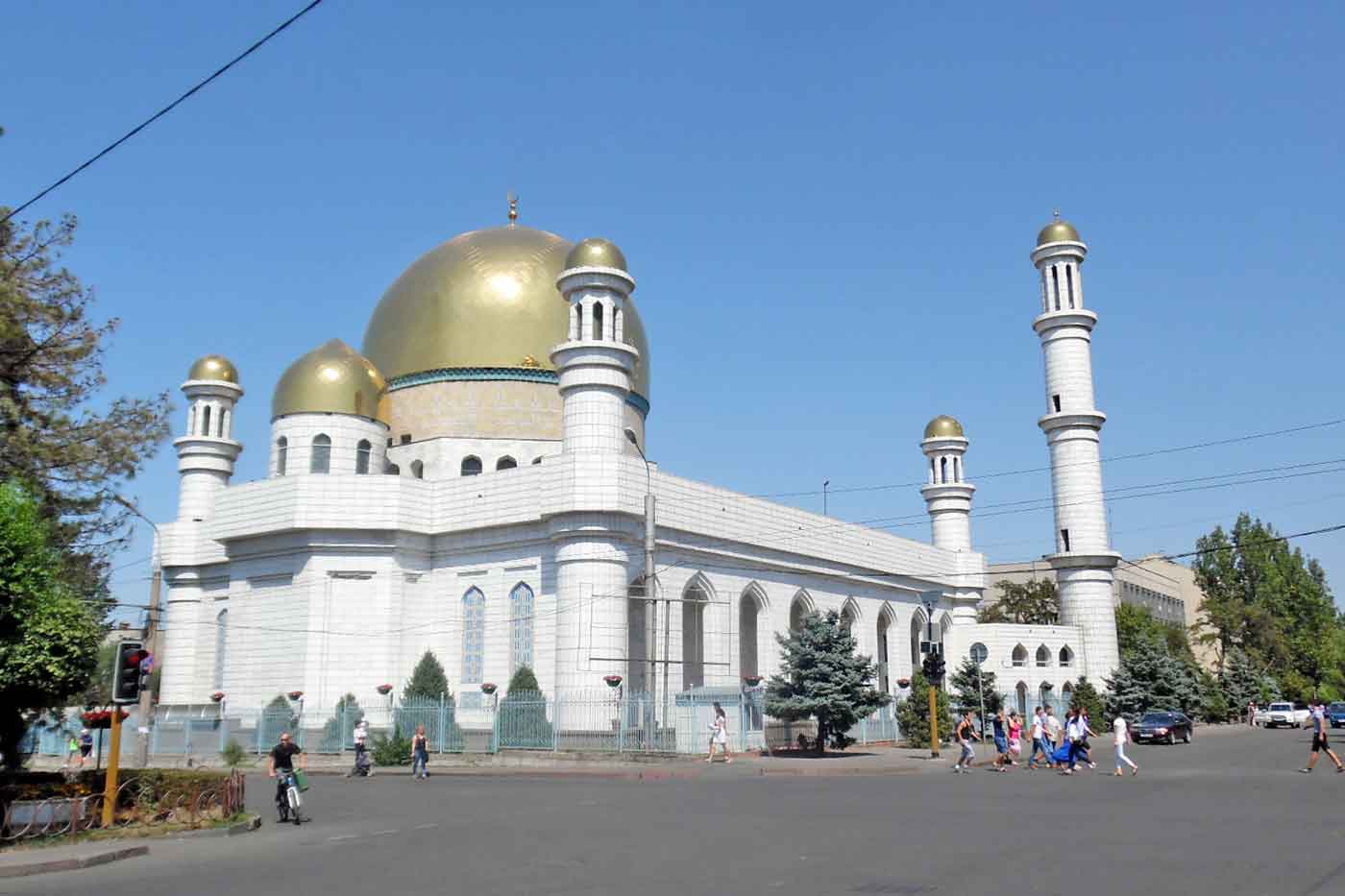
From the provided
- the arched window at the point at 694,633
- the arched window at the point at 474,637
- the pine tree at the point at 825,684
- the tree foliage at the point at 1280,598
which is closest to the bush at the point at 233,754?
the arched window at the point at 474,637

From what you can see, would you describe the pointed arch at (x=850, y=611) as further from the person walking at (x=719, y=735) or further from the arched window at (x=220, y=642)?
the arched window at (x=220, y=642)

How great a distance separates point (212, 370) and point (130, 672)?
95.2 ft

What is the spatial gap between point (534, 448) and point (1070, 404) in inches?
917

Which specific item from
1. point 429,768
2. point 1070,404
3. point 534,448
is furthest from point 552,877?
point 1070,404

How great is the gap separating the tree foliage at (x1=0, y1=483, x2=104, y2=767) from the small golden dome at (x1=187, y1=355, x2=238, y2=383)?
89.8ft

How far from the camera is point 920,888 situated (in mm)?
9539

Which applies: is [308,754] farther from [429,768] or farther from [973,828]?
[973,828]

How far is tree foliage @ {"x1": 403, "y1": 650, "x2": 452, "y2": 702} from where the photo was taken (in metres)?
33.7

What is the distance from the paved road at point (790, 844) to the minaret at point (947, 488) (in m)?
31.6

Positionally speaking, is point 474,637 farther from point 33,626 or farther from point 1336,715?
point 1336,715

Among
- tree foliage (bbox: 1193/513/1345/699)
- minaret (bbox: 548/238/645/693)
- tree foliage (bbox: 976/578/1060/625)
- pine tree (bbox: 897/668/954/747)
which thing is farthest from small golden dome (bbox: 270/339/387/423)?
tree foliage (bbox: 1193/513/1345/699)

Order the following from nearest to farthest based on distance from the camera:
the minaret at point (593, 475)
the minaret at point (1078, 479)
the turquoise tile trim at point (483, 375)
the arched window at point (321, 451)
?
1. the minaret at point (593, 475)
2. the arched window at point (321, 451)
3. the turquoise tile trim at point (483, 375)
4. the minaret at point (1078, 479)

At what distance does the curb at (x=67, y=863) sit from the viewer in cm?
1185

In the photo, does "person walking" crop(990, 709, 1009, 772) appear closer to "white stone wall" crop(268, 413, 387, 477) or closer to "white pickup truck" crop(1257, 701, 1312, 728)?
"white stone wall" crop(268, 413, 387, 477)
